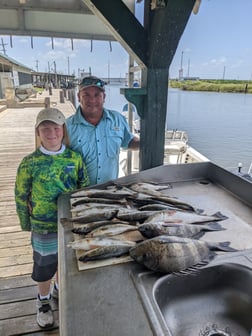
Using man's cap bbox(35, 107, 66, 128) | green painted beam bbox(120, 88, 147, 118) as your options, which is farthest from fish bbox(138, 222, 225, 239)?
green painted beam bbox(120, 88, 147, 118)

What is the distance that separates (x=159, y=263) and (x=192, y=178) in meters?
1.19

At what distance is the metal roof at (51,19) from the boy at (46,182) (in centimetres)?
157

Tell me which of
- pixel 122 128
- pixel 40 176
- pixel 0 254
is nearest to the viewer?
pixel 40 176

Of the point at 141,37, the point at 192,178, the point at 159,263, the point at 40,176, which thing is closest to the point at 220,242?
the point at 159,263

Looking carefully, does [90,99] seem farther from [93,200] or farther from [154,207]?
[154,207]

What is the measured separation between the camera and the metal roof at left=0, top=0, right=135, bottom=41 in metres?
2.69

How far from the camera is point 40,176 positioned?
1.71 metres

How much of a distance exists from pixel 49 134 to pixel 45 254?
797 mm

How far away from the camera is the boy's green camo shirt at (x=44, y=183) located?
171 cm

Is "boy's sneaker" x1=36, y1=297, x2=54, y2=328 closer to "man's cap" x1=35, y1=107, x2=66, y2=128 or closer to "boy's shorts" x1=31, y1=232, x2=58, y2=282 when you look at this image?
"boy's shorts" x1=31, y1=232, x2=58, y2=282

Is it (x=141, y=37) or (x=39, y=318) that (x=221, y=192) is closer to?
(x=141, y=37)

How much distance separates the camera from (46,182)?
172 centimetres

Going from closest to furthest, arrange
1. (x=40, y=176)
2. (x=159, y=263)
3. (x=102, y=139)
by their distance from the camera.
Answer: (x=159, y=263) → (x=40, y=176) → (x=102, y=139)

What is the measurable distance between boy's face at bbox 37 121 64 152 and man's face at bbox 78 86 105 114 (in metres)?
0.39
